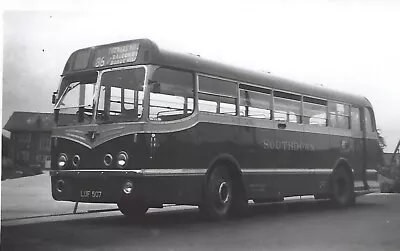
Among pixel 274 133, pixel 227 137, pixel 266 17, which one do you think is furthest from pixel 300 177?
pixel 266 17

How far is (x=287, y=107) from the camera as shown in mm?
8414

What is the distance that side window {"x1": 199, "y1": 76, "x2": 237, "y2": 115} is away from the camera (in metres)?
7.12

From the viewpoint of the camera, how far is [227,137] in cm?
739

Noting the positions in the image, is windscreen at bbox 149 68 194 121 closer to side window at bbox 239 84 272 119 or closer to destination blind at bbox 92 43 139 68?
destination blind at bbox 92 43 139 68

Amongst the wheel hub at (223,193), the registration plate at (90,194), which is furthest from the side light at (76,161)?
the wheel hub at (223,193)

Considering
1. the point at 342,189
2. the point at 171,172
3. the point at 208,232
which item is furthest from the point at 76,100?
the point at 342,189

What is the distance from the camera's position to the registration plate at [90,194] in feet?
21.5

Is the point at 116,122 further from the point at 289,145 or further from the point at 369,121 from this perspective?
the point at 369,121

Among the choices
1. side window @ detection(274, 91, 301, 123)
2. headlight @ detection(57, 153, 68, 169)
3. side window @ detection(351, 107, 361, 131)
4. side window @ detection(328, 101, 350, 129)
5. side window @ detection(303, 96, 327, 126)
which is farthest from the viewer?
side window @ detection(351, 107, 361, 131)

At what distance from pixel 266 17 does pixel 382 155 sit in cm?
316

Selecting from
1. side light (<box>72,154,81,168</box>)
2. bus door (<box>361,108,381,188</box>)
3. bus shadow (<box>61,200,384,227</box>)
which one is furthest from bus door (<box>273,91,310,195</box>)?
side light (<box>72,154,81,168</box>)

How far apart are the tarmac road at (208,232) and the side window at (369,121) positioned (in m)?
1.33

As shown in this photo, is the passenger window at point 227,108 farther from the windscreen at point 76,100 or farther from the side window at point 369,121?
the side window at point 369,121

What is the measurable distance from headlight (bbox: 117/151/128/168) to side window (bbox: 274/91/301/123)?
261 centimetres
